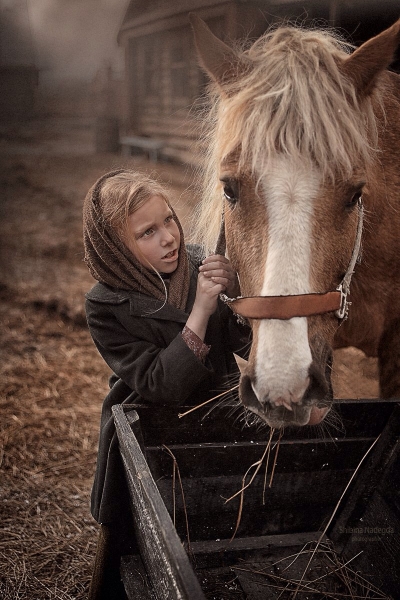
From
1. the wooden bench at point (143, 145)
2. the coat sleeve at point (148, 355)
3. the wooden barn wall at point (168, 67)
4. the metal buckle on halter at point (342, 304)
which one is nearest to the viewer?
the metal buckle on halter at point (342, 304)

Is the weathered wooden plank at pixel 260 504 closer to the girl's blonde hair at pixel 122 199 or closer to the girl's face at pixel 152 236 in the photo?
the girl's face at pixel 152 236

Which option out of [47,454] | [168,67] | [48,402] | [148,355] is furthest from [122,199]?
[168,67]

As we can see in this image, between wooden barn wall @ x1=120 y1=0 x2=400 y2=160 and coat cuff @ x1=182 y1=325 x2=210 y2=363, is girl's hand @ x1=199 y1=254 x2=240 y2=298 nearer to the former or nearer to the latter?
coat cuff @ x1=182 y1=325 x2=210 y2=363

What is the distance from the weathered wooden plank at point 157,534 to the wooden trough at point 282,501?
0.75ft

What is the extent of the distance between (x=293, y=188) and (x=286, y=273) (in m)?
0.22

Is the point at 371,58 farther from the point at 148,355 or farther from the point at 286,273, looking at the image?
the point at 148,355

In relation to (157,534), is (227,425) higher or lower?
lower

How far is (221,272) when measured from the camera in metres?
1.66

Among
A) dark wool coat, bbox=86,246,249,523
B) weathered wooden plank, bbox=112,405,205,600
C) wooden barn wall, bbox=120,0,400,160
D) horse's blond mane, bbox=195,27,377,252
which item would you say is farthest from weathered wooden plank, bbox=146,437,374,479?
wooden barn wall, bbox=120,0,400,160

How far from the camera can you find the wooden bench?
1057cm

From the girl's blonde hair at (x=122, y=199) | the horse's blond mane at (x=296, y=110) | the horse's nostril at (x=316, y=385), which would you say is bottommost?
the horse's nostril at (x=316, y=385)

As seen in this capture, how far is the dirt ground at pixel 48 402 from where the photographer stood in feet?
7.13

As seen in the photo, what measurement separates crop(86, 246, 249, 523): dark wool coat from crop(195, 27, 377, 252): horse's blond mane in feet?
1.86

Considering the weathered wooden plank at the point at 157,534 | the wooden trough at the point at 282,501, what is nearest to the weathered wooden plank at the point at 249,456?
the wooden trough at the point at 282,501
